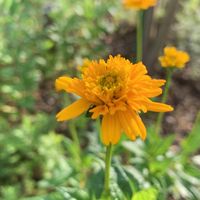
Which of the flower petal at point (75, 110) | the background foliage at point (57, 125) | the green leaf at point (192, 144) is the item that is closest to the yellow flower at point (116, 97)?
the flower petal at point (75, 110)

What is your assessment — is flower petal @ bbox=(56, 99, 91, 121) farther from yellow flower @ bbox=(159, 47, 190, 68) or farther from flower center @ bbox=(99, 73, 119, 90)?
yellow flower @ bbox=(159, 47, 190, 68)

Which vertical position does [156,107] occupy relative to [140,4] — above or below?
below

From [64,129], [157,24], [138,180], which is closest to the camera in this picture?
[138,180]

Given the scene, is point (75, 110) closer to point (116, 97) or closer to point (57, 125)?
point (116, 97)

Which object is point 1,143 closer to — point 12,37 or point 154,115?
point 12,37

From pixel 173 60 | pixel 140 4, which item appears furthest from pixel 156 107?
pixel 140 4

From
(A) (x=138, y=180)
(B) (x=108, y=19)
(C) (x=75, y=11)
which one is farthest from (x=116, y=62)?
(B) (x=108, y=19)
